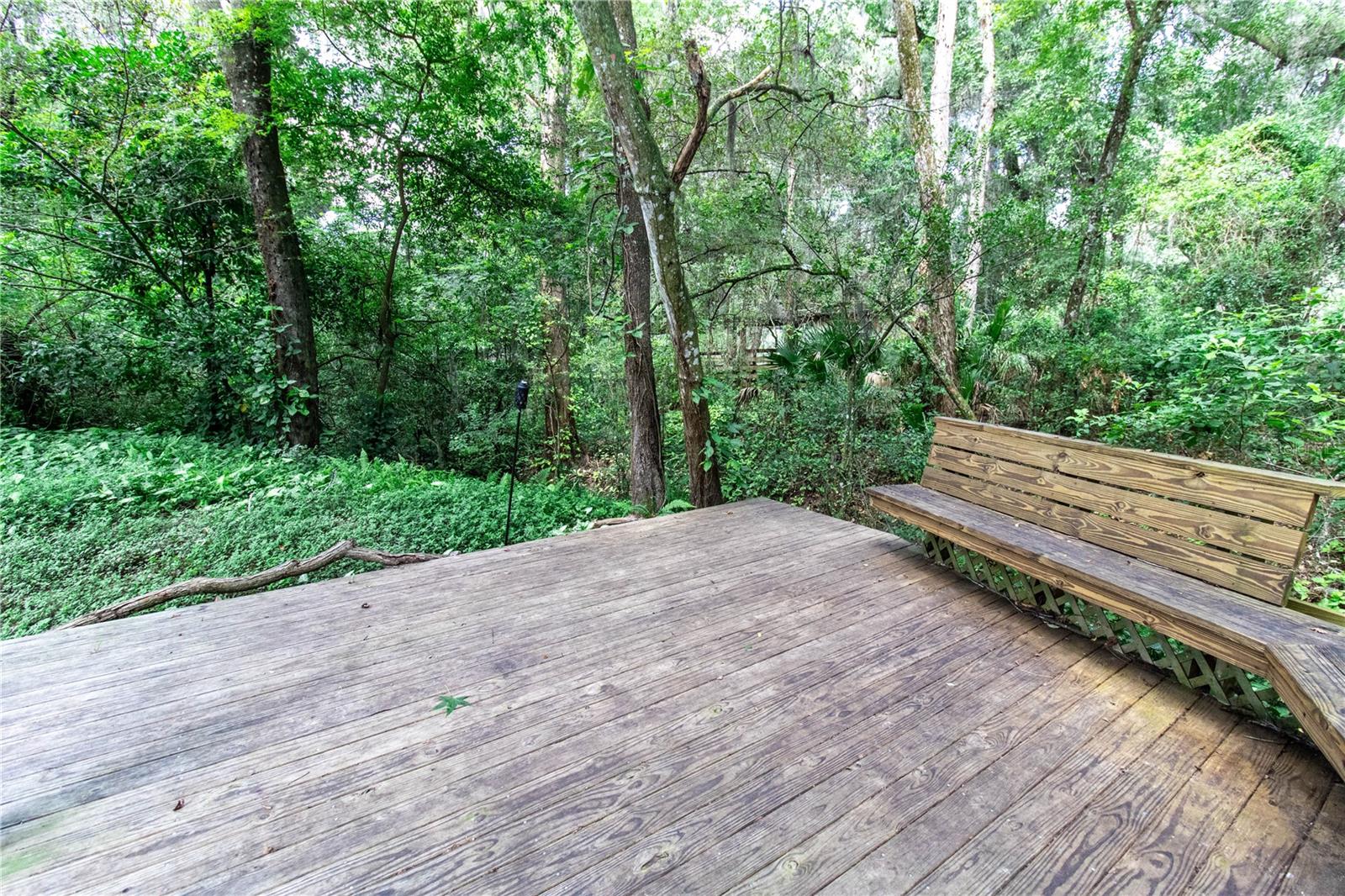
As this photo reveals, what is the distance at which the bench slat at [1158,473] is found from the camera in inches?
73.7

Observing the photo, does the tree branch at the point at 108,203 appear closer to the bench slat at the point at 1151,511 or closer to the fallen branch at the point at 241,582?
the fallen branch at the point at 241,582

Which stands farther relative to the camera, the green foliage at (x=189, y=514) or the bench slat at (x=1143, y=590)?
the green foliage at (x=189, y=514)

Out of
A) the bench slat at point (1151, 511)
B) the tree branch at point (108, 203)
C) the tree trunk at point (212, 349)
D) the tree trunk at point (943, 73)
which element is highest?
the tree trunk at point (943, 73)

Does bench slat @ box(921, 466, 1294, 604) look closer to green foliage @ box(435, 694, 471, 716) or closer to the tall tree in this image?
the tall tree

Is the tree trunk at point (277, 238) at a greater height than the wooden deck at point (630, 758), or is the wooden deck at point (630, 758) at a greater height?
the tree trunk at point (277, 238)

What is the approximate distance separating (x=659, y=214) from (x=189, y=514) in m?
4.24

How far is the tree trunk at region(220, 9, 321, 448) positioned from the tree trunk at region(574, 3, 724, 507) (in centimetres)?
448

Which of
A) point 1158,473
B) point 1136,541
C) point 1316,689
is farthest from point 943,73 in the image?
point 1316,689

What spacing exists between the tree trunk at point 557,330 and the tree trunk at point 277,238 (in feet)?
9.69

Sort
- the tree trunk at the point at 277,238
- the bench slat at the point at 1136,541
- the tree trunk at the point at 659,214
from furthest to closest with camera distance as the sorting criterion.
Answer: the tree trunk at the point at 277,238 < the tree trunk at the point at 659,214 < the bench slat at the point at 1136,541

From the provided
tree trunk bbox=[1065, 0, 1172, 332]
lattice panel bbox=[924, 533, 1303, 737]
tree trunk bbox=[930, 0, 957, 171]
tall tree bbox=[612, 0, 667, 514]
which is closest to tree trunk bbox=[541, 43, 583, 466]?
tall tree bbox=[612, 0, 667, 514]

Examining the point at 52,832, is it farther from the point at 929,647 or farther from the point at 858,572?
the point at 858,572

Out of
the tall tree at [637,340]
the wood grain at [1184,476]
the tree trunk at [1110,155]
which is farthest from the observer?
the tree trunk at [1110,155]

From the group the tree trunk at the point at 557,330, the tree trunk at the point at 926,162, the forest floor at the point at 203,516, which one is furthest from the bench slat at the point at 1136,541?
the tree trunk at the point at 557,330
